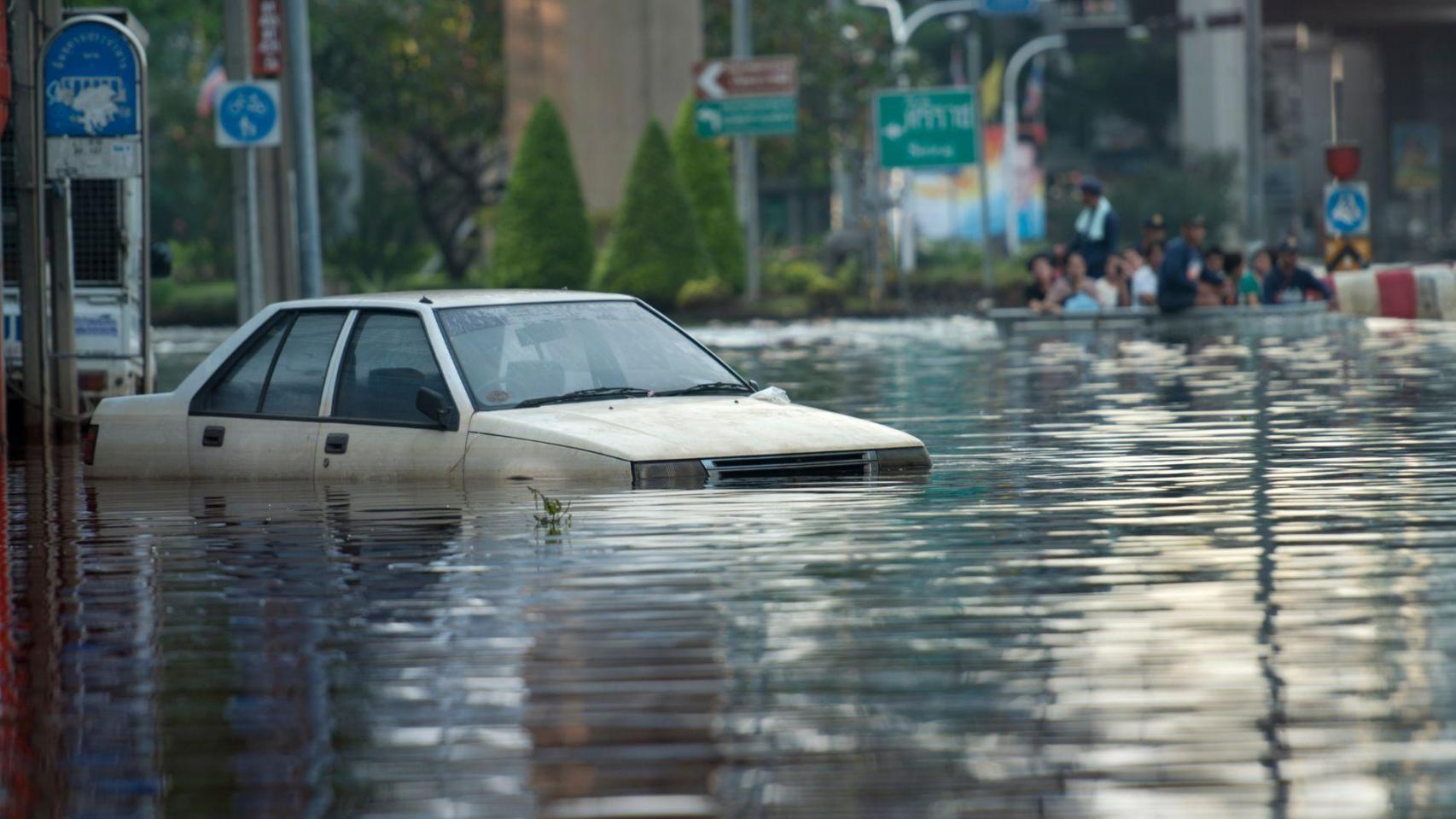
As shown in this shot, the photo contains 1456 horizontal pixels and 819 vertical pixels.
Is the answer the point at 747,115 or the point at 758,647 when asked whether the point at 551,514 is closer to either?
the point at 758,647

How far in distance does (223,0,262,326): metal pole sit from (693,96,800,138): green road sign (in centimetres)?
2206

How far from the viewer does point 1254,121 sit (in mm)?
39812

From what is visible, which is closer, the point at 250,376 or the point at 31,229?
the point at 250,376

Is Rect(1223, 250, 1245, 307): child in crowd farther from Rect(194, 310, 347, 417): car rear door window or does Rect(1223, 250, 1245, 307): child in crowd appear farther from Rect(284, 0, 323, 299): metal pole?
Rect(194, 310, 347, 417): car rear door window

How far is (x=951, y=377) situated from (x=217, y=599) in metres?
15.7

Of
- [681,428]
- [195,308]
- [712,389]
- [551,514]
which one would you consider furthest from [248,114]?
[195,308]

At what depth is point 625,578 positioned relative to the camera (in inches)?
376

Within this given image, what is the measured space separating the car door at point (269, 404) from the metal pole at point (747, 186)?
33589mm

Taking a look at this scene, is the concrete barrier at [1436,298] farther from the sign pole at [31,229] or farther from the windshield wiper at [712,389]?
the windshield wiper at [712,389]

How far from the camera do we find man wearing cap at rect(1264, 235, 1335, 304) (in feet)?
107

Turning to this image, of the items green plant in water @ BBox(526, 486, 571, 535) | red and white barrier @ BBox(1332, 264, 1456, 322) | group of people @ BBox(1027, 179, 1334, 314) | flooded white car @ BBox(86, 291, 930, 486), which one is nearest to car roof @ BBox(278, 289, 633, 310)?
flooded white car @ BBox(86, 291, 930, 486)

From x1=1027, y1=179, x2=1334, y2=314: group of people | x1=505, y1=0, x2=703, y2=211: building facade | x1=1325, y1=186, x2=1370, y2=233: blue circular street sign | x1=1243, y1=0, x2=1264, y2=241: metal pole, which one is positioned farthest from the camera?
x1=505, y1=0, x2=703, y2=211: building facade

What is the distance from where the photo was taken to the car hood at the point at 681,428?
11688mm

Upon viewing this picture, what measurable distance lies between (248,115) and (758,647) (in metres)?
17.4
